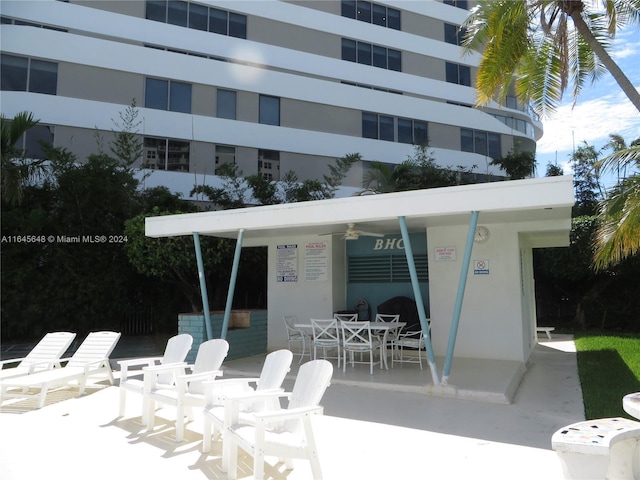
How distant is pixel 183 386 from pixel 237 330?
5026mm

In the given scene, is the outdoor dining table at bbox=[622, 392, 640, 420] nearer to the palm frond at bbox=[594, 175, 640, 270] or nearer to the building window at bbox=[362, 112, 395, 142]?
the palm frond at bbox=[594, 175, 640, 270]

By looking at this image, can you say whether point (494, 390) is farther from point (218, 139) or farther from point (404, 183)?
point (218, 139)

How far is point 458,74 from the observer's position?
2442 centimetres

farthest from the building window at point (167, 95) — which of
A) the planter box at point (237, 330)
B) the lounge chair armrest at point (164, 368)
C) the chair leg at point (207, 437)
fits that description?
the chair leg at point (207, 437)

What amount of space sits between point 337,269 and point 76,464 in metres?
6.64

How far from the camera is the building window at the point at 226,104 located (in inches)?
736

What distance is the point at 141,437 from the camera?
4.89m

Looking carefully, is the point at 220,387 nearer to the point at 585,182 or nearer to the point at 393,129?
the point at 393,129

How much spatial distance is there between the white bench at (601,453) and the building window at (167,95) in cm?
1786

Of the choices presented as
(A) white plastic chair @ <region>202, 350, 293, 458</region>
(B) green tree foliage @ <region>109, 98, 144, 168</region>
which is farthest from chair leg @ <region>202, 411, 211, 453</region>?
(B) green tree foliage @ <region>109, 98, 144, 168</region>

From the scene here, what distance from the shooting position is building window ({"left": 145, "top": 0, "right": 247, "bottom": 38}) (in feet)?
59.4

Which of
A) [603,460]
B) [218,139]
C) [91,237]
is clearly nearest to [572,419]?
[603,460]

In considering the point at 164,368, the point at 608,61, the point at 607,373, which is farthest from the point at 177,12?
the point at 607,373

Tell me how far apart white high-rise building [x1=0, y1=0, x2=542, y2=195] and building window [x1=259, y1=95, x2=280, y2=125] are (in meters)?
0.06
